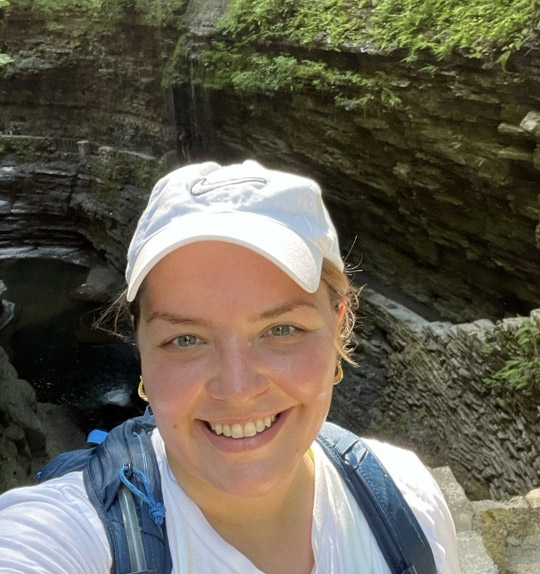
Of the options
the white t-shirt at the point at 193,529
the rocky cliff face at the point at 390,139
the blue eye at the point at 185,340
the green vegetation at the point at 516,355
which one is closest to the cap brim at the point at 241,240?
the blue eye at the point at 185,340

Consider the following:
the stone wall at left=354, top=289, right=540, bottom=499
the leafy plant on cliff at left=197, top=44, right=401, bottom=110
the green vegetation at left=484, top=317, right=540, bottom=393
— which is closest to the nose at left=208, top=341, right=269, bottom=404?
the green vegetation at left=484, top=317, right=540, bottom=393

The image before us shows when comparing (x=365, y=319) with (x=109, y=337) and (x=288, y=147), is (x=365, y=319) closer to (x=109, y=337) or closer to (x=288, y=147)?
(x=288, y=147)

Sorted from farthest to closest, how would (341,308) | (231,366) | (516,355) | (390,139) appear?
1. (390,139)
2. (516,355)
3. (341,308)
4. (231,366)

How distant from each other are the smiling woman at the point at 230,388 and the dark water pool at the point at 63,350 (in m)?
10.2

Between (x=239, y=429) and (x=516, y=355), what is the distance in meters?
5.52

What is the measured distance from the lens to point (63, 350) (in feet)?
42.5

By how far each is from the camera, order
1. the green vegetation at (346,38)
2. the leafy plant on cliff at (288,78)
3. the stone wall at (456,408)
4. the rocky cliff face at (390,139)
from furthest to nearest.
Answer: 1. the leafy plant on cliff at (288,78)
2. the rocky cliff face at (390,139)
3. the green vegetation at (346,38)
4. the stone wall at (456,408)

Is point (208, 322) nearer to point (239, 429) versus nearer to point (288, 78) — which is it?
point (239, 429)

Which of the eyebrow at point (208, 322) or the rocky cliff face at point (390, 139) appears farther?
the rocky cliff face at point (390, 139)

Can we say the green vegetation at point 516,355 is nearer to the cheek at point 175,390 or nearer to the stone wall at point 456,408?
the stone wall at point 456,408

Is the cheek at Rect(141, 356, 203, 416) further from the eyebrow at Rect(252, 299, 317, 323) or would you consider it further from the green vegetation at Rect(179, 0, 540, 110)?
the green vegetation at Rect(179, 0, 540, 110)

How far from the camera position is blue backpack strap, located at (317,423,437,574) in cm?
106

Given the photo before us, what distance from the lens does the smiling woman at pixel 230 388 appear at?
987 millimetres

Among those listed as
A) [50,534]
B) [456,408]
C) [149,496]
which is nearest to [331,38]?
[456,408]
